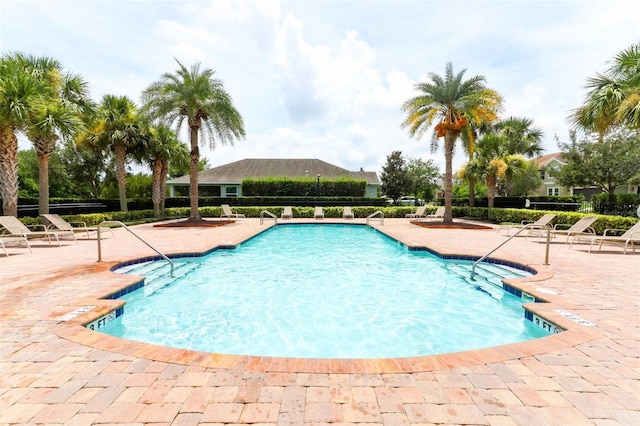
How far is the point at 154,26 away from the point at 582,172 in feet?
94.2

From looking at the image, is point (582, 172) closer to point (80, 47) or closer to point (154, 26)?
point (154, 26)

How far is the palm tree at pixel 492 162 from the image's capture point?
22922mm

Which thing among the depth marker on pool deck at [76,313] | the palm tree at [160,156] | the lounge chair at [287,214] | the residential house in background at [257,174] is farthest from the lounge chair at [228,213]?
the depth marker on pool deck at [76,313]

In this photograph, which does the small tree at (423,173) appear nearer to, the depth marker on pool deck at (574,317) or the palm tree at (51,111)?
the palm tree at (51,111)

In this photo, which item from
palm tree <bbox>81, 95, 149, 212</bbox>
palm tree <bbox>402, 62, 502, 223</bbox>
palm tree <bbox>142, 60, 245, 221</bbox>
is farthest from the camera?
palm tree <bbox>81, 95, 149, 212</bbox>

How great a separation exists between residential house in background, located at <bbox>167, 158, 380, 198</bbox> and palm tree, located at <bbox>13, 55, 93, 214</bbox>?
19.2m

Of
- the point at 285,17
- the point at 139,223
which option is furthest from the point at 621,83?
the point at 139,223

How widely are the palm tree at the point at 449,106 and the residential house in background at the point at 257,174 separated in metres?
14.8

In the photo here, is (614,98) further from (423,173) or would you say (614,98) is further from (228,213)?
(423,173)

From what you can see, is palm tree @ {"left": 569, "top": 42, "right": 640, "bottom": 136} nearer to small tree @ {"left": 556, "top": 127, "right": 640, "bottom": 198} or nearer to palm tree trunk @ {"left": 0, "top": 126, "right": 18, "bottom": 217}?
small tree @ {"left": 556, "top": 127, "right": 640, "bottom": 198}

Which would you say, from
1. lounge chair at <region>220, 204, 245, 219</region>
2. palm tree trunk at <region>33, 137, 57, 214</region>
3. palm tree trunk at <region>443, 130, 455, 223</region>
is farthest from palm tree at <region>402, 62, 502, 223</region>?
palm tree trunk at <region>33, 137, 57, 214</region>

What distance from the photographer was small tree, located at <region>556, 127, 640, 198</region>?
2198 centimetres

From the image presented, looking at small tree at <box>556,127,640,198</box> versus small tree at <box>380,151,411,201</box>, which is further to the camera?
small tree at <box>380,151,411,201</box>

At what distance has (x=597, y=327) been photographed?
413 cm
